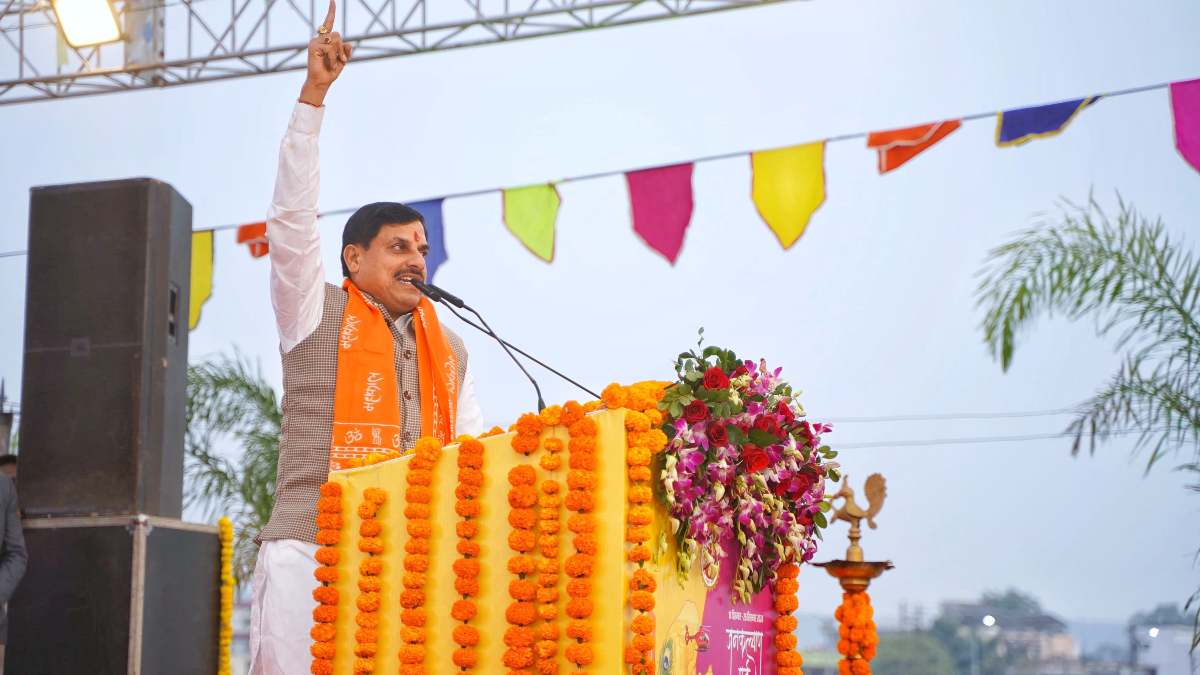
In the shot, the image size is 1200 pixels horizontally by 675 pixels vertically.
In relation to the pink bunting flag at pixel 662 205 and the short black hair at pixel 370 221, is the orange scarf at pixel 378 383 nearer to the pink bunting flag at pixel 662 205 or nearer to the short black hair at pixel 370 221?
the short black hair at pixel 370 221

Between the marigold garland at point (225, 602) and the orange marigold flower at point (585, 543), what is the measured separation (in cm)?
342

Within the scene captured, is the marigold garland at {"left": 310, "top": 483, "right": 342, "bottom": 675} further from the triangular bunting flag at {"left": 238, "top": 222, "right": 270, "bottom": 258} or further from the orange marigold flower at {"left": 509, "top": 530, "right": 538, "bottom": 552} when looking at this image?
the triangular bunting flag at {"left": 238, "top": 222, "right": 270, "bottom": 258}

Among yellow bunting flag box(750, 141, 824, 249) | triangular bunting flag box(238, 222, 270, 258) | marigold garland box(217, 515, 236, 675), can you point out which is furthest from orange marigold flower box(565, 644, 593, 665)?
triangular bunting flag box(238, 222, 270, 258)

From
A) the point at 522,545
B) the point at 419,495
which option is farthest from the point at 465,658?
the point at 419,495

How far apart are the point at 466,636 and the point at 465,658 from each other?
0.14 feet

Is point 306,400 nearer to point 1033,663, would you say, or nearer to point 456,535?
point 456,535

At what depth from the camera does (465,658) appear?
2.77 meters

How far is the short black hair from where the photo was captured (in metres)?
3.62

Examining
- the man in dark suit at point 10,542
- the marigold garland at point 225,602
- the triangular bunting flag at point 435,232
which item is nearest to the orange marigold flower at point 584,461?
the man in dark suit at point 10,542

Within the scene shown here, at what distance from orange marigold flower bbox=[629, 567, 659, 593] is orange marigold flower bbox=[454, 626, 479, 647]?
0.35 metres

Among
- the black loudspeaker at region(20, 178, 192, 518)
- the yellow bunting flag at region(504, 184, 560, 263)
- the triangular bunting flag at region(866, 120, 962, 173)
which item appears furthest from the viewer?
the yellow bunting flag at region(504, 184, 560, 263)

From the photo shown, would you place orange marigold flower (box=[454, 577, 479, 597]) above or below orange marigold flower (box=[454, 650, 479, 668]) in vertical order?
above

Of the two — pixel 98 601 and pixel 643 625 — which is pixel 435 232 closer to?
pixel 98 601

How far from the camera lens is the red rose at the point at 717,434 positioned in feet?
9.40
